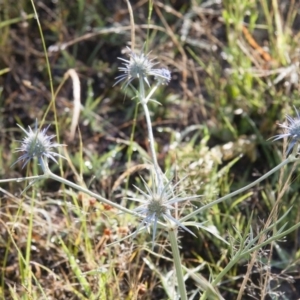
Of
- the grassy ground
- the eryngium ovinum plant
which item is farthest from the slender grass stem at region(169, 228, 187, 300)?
the grassy ground

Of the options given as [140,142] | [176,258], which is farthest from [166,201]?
[140,142]

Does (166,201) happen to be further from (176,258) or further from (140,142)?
(140,142)

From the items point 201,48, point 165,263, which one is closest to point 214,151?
point 165,263

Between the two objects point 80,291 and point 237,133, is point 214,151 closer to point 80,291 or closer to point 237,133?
point 237,133

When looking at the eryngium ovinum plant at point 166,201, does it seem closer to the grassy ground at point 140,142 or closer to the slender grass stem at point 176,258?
the slender grass stem at point 176,258

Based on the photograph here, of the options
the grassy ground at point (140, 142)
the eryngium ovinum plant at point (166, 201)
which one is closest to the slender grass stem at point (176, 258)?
the eryngium ovinum plant at point (166, 201)

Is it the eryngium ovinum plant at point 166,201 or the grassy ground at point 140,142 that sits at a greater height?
the eryngium ovinum plant at point 166,201

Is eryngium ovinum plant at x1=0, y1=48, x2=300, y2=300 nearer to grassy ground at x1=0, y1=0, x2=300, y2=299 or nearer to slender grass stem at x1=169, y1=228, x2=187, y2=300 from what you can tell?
slender grass stem at x1=169, y1=228, x2=187, y2=300

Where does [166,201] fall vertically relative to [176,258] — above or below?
above
